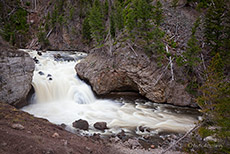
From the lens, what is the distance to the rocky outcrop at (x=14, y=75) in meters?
8.62

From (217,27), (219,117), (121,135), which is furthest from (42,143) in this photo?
(217,27)

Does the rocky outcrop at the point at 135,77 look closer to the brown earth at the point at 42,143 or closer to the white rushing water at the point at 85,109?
the white rushing water at the point at 85,109

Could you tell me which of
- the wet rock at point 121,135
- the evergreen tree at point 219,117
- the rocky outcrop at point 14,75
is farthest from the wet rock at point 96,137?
the rocky outcrop at point 14,75

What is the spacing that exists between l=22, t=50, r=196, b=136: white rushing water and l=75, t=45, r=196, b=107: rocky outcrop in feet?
3.37

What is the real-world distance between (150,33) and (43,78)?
33.2 feet

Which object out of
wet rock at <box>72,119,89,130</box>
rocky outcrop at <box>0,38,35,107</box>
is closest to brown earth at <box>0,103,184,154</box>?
wet rock at <box>72,119,89,130</box>

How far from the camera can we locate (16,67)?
9359 mm

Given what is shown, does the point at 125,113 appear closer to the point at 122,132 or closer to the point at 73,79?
the point at 122,132

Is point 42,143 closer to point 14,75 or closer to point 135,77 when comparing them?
point 14,75

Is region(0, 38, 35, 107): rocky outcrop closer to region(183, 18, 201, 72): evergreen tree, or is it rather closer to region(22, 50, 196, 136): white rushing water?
region(22, 50, 196, 136): white rushing water

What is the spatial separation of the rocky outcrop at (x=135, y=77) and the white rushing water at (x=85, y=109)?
3.37 ft

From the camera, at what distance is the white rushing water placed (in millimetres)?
9502

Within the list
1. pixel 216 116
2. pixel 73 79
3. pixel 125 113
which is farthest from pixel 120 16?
pixel 216 116

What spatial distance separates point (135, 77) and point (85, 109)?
189 inches
